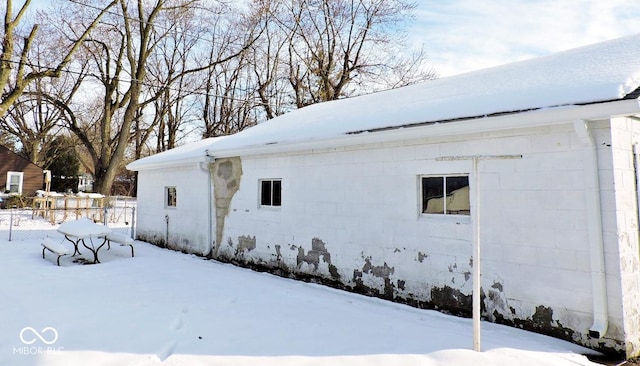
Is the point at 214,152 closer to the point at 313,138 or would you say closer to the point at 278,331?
the point at 313,138

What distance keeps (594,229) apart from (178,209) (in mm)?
9364

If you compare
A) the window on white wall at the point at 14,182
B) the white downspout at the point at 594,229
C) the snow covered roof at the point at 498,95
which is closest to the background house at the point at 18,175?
the window on white wall at the point at 14,182

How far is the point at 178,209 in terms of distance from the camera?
10.4 meters

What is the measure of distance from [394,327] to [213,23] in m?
23.7

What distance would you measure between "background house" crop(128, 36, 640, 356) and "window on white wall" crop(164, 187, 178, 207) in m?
3.99

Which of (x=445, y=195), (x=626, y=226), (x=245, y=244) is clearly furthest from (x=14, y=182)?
(x=626, y=226)

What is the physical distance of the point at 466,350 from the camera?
3584mm

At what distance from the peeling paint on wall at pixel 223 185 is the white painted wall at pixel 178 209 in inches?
12.6

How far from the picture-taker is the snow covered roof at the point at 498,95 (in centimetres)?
396

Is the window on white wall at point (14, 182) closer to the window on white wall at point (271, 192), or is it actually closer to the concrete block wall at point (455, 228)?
the window on white wall at point (271, 192)

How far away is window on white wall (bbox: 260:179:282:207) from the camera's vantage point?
7630mm

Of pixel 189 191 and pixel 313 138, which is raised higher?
pixel 313 138

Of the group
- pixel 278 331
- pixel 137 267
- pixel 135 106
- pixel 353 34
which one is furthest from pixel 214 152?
pixel 353 34

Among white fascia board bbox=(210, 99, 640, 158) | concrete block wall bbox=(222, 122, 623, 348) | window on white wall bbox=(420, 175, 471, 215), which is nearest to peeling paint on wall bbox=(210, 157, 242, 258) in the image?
concrete block wall bbox=(222, 122, 623, 348)
